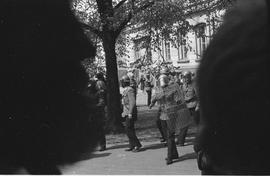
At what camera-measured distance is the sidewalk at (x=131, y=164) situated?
1206 mm

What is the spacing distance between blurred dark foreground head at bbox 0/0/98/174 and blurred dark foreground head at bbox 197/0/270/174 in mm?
338

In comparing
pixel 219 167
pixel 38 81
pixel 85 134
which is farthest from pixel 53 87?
pixel 219 167

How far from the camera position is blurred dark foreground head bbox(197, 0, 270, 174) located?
0.86 m

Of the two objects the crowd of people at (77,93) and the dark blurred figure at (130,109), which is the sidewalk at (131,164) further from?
the dark blurred figure at (130,109)

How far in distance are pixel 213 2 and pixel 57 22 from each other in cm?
89

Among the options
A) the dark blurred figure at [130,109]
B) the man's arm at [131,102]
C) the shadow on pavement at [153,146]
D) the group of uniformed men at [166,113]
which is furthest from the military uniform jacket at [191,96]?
the man's arm at [131,102]

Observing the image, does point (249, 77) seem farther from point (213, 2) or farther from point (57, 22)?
point (213, 2)

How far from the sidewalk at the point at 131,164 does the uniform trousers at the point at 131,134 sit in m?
0.11

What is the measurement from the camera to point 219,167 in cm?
99

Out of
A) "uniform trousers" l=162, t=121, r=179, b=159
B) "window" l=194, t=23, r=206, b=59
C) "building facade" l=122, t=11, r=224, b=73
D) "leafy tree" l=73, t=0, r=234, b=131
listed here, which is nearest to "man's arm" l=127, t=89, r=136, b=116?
"uniform trousers" l=162, t=121, r=179, b=159

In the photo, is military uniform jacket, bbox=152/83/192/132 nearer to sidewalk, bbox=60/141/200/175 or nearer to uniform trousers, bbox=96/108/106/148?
sidewalk, bbox=60/141/200/175

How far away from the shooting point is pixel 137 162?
3.01 m

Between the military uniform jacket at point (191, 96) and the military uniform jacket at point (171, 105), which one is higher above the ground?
the military uniform jacket at point (191, 96)

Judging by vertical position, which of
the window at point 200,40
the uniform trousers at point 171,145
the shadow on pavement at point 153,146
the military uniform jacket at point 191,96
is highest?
the window at point 200,40
